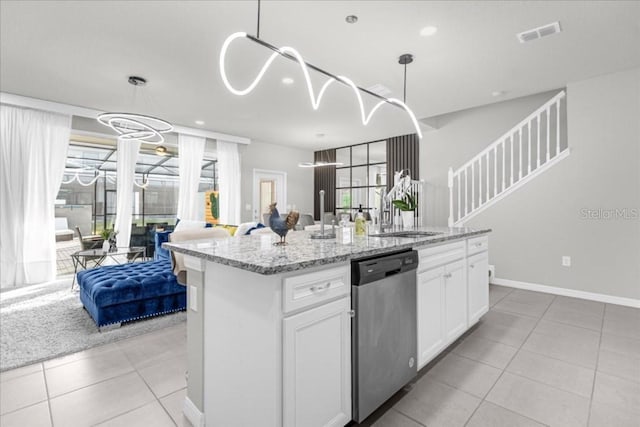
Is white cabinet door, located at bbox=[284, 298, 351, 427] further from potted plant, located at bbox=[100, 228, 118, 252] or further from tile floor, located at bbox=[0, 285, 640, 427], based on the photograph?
potted plant, located at bbox=[100, 228, 118, 252]

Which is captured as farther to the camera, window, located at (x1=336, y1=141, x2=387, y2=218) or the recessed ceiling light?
window, located at (x1=336, y1=141, x2=387, y2=218)

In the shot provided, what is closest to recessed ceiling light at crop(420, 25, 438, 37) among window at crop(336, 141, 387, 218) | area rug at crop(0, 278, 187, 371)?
area rug at crop(0, 278, 187, 371)

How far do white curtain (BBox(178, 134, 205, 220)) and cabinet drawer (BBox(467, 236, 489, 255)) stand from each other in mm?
5415

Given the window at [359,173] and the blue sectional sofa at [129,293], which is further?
the window at [359,173]

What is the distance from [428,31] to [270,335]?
3.05m

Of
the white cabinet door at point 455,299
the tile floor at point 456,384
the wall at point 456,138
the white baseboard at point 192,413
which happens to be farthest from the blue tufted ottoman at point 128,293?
the wall at point 456,138

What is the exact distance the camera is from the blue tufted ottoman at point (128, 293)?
2.82 metres

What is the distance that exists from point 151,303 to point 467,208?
508 centimetres

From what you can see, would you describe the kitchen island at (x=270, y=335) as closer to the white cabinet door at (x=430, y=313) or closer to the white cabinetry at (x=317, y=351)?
the white cabinetry at (x=317, y=351)

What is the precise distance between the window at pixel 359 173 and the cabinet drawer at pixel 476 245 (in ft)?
15.6

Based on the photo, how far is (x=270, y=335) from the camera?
1.19 meters

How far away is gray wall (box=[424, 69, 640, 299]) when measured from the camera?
3648 millimetres

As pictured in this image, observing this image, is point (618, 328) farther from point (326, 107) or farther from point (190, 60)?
point (190, 60)

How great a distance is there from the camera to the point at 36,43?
121 inches
